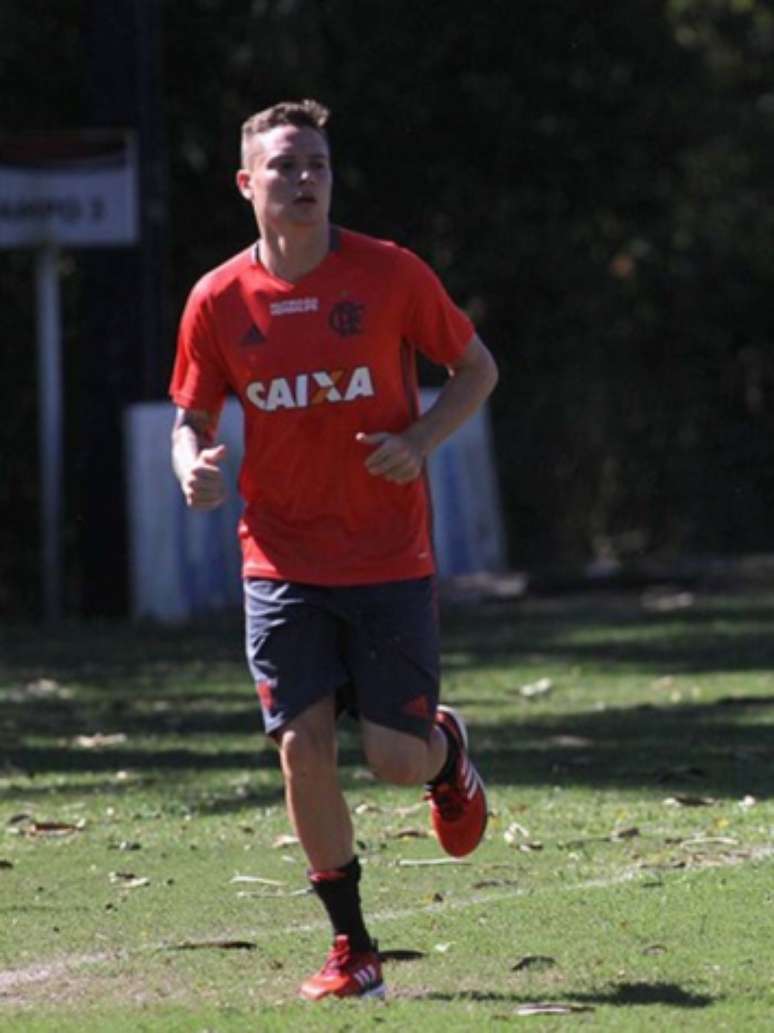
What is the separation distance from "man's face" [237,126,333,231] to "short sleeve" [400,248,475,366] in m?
0.26

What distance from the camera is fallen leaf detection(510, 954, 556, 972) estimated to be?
7.07 meters

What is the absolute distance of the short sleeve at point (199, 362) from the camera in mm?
7164

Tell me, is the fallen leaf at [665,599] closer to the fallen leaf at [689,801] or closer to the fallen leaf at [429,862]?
the fallen leaf at [689,801]

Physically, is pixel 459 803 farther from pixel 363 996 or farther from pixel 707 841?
pixel 707 841

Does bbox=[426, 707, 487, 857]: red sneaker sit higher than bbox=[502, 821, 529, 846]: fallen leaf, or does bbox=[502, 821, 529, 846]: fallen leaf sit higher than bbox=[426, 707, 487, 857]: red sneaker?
bbox=[426, 707, 487, 857]: red sneaker

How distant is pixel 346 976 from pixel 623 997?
664mm

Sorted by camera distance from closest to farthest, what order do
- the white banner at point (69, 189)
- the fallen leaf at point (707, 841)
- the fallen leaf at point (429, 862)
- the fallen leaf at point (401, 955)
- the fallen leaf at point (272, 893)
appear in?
the fallen leaf at point (401, 955), the fallen leaf at point (272, 893), the fallen leaf at point (429, 862), the fallen leaf at point (707, 841), the white banner at point (69, 189)

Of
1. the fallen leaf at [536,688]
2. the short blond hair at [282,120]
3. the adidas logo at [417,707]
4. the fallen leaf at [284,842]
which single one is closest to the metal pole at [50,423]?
the fallen leaf at [536,688]

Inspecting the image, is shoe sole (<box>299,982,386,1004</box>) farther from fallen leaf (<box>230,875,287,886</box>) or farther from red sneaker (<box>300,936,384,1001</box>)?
fallen leaf (<box>230,875,287,886</box>)

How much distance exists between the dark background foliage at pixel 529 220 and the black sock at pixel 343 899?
1428cm

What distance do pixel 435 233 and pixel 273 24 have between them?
311 cm

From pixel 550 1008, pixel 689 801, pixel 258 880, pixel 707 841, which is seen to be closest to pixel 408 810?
pixel 689 801

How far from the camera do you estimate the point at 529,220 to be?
25234 mm

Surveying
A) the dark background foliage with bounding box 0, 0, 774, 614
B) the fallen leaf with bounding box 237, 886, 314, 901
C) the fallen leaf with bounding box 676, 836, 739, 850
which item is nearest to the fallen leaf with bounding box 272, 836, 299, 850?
the fallen leaf with bounding box 237, 886, 314, 901
